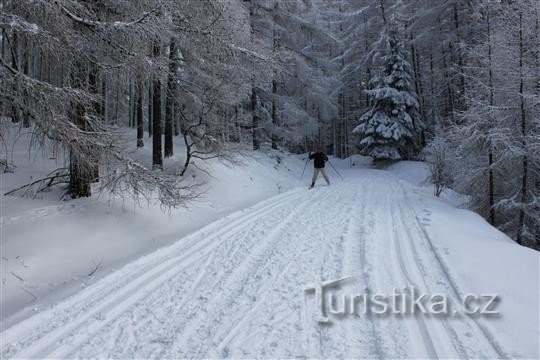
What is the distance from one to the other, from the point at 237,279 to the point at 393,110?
26900mm

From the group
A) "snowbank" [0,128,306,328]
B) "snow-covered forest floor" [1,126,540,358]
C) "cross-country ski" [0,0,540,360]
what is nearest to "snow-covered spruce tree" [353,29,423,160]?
"cross-country ski" [0,0,540,360]

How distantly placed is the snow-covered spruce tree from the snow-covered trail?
22822 millimetres

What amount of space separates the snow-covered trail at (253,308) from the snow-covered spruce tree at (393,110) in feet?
74.9

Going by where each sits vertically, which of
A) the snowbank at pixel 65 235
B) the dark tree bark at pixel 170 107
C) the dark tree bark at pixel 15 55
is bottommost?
the snowbank at pixel 65 235

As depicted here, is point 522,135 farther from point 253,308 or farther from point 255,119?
point 255,119

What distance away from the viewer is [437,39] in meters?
25.1

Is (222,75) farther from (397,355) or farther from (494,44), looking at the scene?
(397,355)

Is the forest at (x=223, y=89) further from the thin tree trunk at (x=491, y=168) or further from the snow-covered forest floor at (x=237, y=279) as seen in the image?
the snow-covered forest floor at (x=237, y=279)

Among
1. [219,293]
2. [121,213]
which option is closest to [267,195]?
[121,213]

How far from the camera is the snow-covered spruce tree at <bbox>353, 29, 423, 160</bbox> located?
28188 mm

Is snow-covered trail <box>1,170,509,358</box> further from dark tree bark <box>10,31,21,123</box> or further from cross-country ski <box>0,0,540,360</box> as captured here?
dark tree bark <box>10,31,21,123</box>

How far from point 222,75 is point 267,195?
4.49m

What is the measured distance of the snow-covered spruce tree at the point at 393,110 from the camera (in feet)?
92.5

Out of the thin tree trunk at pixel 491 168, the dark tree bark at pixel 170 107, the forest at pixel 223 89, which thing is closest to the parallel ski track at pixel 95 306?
the forest at pixel 223 89
